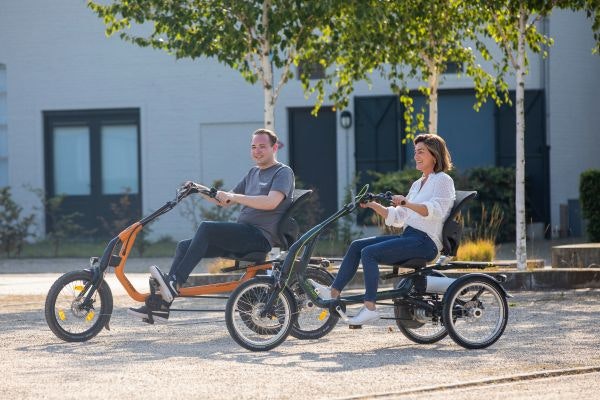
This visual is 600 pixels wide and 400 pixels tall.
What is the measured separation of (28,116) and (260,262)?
18427mm

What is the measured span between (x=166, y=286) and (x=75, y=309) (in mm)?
676

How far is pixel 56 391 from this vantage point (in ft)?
23.7

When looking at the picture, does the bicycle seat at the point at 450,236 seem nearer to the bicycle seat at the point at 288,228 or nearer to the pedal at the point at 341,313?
the pedal at the point at 341,313

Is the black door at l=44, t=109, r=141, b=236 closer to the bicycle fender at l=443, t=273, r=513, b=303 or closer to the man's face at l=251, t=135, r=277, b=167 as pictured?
the man's face at l=251, t=135, r=277, b=167

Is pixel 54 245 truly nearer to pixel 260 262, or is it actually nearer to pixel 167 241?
pixel 167 241

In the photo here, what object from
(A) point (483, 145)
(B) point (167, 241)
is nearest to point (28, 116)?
(B) point (167, 241)

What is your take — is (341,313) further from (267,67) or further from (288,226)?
(267,67)

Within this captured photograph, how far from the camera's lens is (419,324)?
30.3ft

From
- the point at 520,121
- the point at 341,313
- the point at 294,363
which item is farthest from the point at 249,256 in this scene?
the point at 520,121

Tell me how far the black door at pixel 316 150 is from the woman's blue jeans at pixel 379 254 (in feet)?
56.6

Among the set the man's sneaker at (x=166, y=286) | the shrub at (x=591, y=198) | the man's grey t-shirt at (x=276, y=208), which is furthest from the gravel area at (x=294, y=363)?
the shrub at (x=591, y=198)

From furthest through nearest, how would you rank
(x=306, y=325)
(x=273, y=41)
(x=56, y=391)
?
(x=273, y=41)
(x=306, y=325)
(x=56, y=391)

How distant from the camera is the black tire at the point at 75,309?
9.63 metres

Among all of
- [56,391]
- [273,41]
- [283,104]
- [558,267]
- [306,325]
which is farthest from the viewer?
[283,104]
